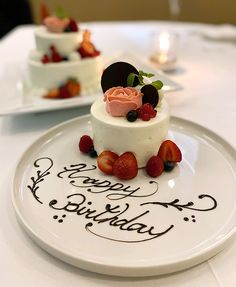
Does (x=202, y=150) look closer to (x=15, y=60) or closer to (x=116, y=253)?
(x=116, y=253)

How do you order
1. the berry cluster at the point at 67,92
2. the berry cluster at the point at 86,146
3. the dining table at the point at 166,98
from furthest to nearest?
the berry cluster at the point at 67,92 → the berry cluster at the point at 86,146 → the dining table at the point at 166,98

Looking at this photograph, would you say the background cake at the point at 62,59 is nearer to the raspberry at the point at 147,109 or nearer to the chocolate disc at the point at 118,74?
the chocolate disc at the point at 118,74

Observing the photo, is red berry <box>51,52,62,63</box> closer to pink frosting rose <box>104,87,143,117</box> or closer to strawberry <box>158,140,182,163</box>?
pink frosting rose <box>104,87,143,117</box>

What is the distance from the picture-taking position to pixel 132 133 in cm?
102

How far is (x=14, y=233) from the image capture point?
871mm

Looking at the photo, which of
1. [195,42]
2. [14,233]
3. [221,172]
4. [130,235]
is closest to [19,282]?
[14,233]

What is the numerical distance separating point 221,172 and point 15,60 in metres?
1.38

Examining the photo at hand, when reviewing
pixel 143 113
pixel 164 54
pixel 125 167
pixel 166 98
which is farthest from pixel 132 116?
pixel 164 54

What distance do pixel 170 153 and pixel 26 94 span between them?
80 cm

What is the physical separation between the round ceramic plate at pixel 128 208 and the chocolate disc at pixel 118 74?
22 cm

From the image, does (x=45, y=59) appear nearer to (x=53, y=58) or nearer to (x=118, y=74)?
(x=53, y=58)

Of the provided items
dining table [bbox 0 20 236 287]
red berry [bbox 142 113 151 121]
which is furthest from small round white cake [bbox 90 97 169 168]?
dining table [bbox 0 20 236 287]

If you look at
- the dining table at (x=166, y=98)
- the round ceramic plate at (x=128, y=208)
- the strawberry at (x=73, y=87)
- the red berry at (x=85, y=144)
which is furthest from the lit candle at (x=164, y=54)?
the red berry at (x=85, y=144)

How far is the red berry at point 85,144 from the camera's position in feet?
3.69
